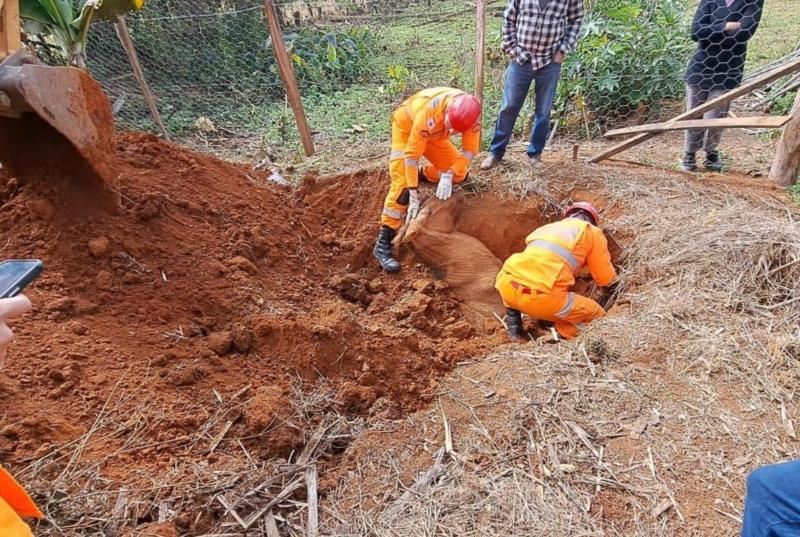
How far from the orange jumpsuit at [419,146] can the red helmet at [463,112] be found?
0.37 ft

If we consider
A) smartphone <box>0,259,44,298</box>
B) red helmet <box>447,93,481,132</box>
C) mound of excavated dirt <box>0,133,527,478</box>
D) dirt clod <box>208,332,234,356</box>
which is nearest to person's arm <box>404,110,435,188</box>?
red helmet <box>447,93,481,132</box>

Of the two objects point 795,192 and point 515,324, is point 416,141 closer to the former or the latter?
point 515,324

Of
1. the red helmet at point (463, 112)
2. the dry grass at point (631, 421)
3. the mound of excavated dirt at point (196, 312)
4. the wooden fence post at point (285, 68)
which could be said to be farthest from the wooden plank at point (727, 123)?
the wooden fence post at point (285, 68)

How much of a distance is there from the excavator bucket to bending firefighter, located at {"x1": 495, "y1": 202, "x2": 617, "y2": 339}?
9.01 ft

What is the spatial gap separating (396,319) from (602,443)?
193 cm

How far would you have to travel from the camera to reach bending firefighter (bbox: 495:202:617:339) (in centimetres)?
350

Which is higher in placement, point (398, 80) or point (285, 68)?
point (285, 68)

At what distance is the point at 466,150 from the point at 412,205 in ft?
2.18

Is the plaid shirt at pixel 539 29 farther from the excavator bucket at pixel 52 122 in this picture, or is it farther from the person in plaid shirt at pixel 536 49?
the excavator bucket at pixel 52 122

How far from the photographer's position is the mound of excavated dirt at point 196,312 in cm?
232

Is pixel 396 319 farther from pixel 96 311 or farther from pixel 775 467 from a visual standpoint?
pixel 775 467

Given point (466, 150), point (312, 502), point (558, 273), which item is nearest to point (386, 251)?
point (466, 150)

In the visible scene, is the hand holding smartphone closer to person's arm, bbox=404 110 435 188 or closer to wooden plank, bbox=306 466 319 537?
wooden plank, bbox=306 466 319 537

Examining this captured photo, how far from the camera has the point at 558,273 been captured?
3.48m
